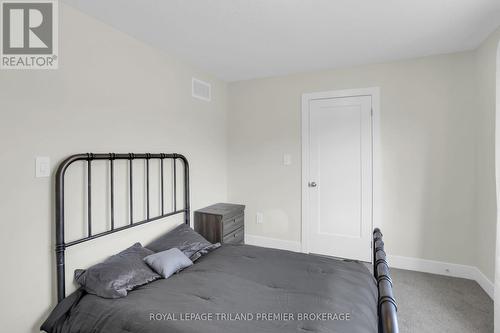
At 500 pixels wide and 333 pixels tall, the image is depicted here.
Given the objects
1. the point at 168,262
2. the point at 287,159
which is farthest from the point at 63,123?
the point at 287,159

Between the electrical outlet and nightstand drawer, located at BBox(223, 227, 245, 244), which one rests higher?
the electrical outlet

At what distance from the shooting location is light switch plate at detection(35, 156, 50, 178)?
172 centimetres

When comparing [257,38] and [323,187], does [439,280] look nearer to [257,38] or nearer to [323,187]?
[323,187]

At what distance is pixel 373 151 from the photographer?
3.12 metres

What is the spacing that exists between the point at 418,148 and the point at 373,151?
455 millimetres

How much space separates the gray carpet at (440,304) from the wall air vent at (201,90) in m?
2.99

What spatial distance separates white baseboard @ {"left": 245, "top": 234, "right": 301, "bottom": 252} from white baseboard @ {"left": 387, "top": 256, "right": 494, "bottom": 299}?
1.13m

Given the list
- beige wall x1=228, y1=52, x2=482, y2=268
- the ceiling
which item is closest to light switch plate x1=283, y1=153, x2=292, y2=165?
beige wall x1=228, y1=52, x2=482, y2=268

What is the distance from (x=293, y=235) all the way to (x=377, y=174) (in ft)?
4.33

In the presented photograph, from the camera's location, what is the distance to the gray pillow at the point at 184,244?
7.81ft

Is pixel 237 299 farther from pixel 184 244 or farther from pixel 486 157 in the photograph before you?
pixel 486 157

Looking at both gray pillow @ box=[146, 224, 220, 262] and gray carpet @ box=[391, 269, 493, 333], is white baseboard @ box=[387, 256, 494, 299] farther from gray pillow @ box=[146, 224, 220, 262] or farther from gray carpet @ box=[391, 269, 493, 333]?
gray pillow @ box=[146, 224, 220, 262]

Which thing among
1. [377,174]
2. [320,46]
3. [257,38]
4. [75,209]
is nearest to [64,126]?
[75,209]

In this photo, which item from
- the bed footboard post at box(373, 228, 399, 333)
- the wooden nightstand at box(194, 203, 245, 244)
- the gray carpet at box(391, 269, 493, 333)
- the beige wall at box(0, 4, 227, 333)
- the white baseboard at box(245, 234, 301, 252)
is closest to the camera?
the bed footboard post at box(373, 228, 399, 333)
